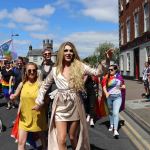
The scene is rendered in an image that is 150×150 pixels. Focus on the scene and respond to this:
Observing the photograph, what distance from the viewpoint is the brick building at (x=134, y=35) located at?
30.7 metres

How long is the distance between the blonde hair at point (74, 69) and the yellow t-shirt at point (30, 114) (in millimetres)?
813

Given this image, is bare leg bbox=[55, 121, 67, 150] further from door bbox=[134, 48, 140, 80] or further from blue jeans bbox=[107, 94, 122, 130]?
door bbox=[134, 48, 140, 80]

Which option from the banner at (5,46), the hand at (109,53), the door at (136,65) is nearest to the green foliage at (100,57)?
the hand at (109,53)

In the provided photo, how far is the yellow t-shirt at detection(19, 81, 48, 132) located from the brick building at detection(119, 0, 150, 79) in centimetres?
2377

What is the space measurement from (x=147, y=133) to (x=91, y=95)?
153cm

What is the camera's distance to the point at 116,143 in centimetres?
867

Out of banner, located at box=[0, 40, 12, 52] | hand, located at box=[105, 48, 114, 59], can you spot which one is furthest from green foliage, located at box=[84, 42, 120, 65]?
banner, located at box=[0, 40, 12, 52]

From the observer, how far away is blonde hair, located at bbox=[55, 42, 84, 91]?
5.80 m

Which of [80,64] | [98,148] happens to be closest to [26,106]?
[80,64]

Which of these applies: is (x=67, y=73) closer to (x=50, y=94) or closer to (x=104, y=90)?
(x=50, y=94)

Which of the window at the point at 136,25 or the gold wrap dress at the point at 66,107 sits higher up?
the window at the point at 136,25

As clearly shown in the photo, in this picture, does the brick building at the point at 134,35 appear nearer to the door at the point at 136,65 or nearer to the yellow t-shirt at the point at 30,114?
the door at the point at 136,65

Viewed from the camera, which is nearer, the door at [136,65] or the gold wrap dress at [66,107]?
the gold wrap dress at [66,107]

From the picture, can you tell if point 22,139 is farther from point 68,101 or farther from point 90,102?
point 90,102
